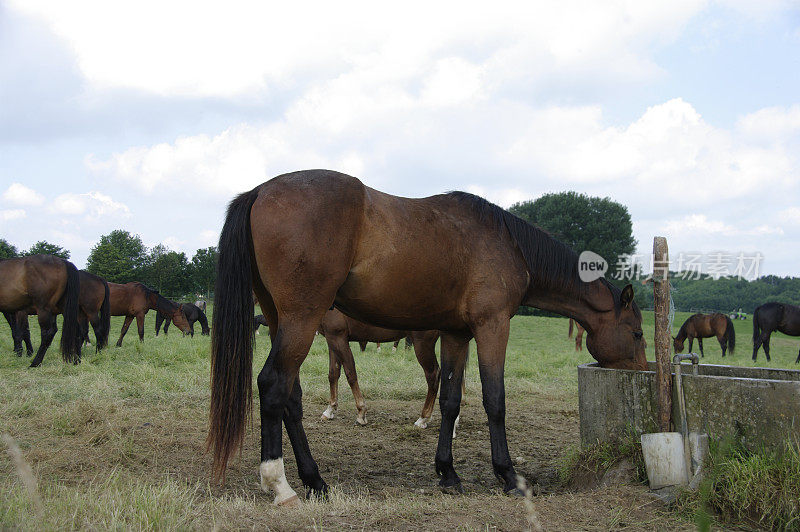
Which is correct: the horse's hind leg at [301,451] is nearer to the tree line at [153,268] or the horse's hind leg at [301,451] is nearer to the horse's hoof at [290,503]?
the horse's hoof at [290,503]

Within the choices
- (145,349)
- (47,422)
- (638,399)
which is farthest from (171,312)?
(638,399)

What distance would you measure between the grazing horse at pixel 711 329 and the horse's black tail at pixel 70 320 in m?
21.4

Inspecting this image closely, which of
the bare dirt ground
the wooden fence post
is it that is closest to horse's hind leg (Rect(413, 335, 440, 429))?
the bare dirt ground

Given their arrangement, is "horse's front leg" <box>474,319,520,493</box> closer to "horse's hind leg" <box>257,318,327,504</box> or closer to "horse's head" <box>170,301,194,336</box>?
"horse's hind leg" <box>257,318,327,504</box>

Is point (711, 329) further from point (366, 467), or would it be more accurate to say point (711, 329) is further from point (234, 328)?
point (234, 328)

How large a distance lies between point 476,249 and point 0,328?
64.2 ft

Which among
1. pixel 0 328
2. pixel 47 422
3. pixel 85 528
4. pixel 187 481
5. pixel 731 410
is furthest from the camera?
pixel 0 328

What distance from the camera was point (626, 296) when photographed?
212 inches

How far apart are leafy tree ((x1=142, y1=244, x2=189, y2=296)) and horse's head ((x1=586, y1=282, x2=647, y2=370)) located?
55.7 meters

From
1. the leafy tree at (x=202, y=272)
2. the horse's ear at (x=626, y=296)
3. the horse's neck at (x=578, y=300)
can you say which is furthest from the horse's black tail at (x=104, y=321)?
the leafy tree at (x=202, y=272)

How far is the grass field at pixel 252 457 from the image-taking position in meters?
3.13

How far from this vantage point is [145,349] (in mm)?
13164

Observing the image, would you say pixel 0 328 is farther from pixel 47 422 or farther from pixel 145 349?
pixel 47 422

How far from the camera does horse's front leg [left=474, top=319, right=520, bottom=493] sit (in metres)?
4.64
